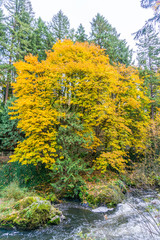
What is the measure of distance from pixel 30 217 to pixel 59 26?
22.8 m

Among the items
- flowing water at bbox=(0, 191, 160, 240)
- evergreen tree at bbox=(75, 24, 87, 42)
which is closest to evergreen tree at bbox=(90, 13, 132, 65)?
evergreen tree at bbox=(75, 24, 87, 42)

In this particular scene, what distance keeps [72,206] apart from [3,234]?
12.2 feet

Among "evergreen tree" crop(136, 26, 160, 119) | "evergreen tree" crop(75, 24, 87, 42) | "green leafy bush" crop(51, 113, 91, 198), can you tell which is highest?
"evergreen tree" crop(75, 24, 87, 42)

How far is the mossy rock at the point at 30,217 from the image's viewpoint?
19.7ft

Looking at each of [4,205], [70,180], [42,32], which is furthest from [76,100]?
[42,32]

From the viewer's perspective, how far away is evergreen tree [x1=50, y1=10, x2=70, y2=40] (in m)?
21.4

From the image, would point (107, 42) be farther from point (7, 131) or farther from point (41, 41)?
point (7, 131)

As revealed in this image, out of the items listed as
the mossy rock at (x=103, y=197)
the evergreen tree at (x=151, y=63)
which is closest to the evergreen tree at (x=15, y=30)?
the evergreen tree at (x=151, y=63)

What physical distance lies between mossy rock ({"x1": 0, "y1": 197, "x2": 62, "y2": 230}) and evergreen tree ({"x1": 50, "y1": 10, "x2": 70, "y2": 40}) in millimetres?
20814

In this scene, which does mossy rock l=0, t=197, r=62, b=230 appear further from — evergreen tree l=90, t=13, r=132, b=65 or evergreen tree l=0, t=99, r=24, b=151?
evergreen tree l=90, t=13, r=132, b=65

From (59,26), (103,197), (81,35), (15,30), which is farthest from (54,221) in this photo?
(59,26)

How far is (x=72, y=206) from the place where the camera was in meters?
8.49

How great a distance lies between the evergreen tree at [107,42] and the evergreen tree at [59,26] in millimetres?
4316

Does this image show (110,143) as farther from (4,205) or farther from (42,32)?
(42,32)
